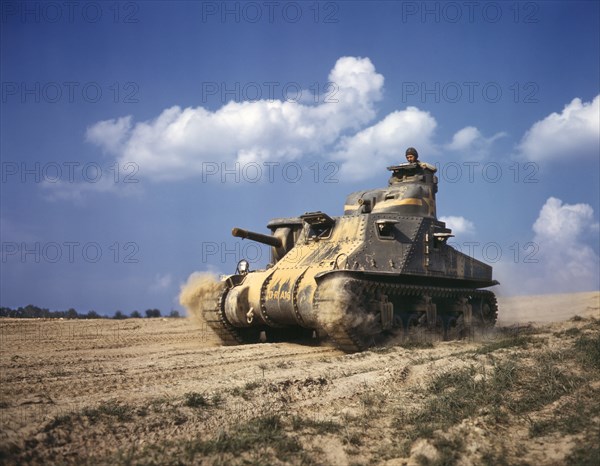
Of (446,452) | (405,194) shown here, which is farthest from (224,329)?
(446,452)

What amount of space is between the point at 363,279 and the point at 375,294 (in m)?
0.52

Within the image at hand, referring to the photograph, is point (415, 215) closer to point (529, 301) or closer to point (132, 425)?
point (132, 425)

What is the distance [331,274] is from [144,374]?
4615 mm

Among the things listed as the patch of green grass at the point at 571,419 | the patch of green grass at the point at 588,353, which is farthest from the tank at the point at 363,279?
the patch of green grass at the point at 571,419

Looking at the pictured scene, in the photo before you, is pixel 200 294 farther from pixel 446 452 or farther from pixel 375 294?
pixel 446 452

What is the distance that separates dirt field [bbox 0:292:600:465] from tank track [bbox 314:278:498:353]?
0.68 meters

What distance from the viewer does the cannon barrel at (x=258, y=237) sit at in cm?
1506

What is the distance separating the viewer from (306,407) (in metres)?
7.27

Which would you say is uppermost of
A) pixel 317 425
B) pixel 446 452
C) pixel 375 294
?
pixel 375 294

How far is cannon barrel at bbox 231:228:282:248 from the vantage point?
1506cm

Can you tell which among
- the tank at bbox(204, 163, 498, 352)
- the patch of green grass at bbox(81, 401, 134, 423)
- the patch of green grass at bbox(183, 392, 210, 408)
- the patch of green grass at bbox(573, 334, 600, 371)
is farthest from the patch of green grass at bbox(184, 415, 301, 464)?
the tank at bbox(204, 163, 498, 352)

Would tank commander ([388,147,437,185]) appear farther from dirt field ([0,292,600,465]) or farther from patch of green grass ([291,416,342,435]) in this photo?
patch of green grass ([291,416,342,435])

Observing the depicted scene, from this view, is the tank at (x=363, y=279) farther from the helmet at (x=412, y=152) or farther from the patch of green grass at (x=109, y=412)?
the patch of green grass at (x=109, y=412)

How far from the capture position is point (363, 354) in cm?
1180
